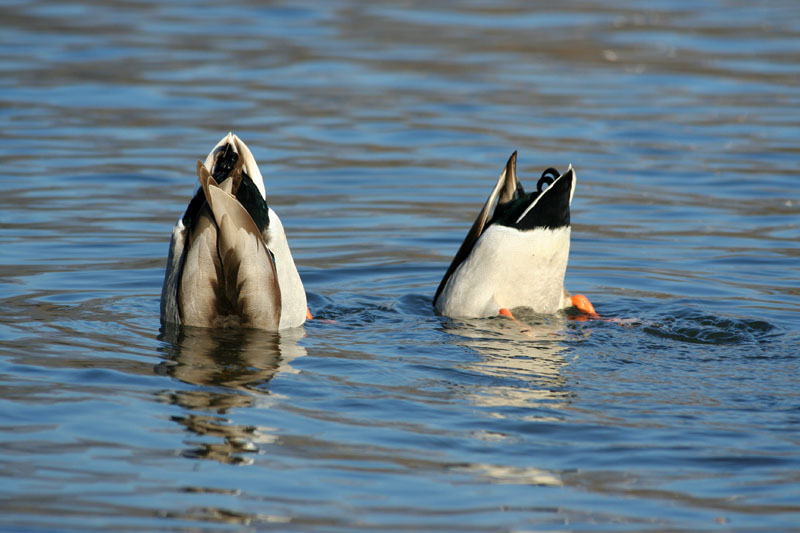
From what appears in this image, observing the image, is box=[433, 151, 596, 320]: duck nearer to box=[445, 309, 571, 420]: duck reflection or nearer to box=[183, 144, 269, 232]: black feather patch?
box=[445, 309, 571, 420]: duck reflection

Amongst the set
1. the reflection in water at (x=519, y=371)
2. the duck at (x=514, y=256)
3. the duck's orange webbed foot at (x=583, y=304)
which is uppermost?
the duck at (x=514, y=256)

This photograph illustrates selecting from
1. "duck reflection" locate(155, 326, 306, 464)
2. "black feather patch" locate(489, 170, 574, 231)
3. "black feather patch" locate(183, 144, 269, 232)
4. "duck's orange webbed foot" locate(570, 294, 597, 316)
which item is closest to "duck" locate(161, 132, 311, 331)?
"black feather patch" locate(183, 144, 269, 232)

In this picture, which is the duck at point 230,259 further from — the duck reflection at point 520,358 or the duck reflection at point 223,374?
the duck reflection at point 520,358

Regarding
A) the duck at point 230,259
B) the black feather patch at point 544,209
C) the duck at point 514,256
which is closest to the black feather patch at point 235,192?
the duck at point 230,259

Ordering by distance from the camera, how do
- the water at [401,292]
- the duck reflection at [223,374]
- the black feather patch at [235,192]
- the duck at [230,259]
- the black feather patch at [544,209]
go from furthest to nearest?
the black feather patch at [544,209]
the black feather patch at [235,192]
the duck at [230,259]
the duck reflection at [223,374]
the water at [401,292]

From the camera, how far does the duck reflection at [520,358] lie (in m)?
5.81

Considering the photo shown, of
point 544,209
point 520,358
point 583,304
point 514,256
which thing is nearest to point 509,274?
point 514,256

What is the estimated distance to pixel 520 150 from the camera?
514 inches

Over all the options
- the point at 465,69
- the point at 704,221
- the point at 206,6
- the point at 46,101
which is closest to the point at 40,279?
the point at 704,221

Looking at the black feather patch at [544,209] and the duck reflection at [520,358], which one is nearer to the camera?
the duck reflection at [520,358]

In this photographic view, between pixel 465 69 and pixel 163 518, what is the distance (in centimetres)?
1389

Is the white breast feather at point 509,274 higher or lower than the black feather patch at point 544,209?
lower

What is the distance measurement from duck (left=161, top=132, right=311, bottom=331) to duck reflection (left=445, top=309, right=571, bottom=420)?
1.09 meters

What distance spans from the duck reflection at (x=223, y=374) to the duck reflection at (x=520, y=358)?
3.42 ft
